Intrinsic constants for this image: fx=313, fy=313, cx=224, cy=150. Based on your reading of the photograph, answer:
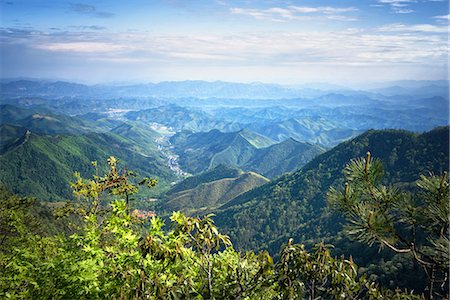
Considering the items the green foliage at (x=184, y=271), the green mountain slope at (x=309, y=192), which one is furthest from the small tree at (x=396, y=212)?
→ the green mountain slope at (x=309, y=192)

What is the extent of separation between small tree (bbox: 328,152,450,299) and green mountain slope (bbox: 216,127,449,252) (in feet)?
428

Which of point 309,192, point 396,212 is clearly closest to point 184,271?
point 396,212

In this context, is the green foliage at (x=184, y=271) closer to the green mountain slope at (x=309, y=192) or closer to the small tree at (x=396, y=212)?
the small tree at (x=396, y=212)

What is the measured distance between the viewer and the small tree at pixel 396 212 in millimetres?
6051

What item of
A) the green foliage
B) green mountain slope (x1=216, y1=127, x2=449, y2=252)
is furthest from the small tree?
green mountain slope (x1=216, y1=127, x2=449, y2=252)

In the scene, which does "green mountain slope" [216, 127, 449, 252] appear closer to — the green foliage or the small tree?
the green foliage

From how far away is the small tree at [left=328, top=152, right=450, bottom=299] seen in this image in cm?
605

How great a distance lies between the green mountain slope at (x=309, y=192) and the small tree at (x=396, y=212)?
131 meters

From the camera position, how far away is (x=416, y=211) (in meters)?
6.48

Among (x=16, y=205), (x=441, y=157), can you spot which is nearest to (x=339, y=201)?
(x=16, y=205)

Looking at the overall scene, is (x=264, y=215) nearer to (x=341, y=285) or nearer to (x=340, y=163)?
(x=340, y=163)

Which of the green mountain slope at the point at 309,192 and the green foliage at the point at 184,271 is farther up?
the green foliage at the point at 184,271

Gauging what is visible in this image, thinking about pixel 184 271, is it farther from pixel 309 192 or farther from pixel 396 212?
pixel 309 192

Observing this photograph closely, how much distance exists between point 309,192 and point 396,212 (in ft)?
576
